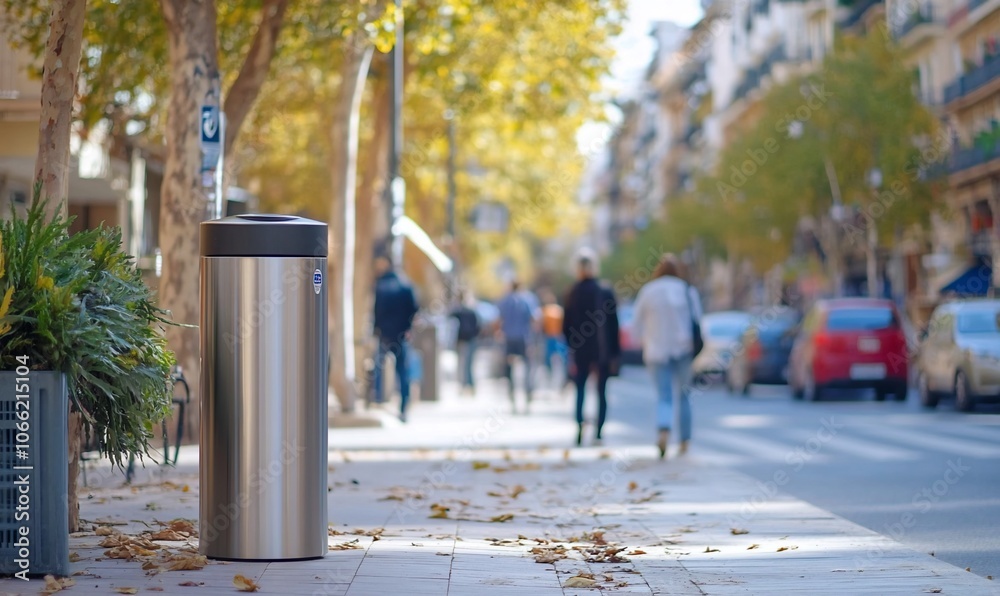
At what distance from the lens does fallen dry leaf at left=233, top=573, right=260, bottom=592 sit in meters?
6.73

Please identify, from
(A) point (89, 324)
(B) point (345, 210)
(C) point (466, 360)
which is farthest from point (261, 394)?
(C) point (466, 360)

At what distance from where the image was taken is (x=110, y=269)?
7.74 m

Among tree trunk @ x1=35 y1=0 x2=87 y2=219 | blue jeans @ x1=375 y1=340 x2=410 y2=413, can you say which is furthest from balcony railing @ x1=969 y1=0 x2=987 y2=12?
tree trunk @ x1=35 y1=0 x2=87 y2=219

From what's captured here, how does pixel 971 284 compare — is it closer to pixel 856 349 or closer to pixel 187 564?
pixel 856 349

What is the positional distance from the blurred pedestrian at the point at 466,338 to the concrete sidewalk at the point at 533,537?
13255 millimetres

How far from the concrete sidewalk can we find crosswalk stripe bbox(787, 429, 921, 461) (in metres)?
1.82

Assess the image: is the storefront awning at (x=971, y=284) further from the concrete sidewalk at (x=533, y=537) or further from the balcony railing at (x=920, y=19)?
the concrete sidewalk at (x=533, y=537)

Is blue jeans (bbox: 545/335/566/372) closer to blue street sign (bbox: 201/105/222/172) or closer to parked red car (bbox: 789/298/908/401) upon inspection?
parked red car (bbox: 789/298/908/401)

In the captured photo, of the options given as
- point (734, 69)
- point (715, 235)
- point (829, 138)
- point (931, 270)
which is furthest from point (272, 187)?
point (734, 69)

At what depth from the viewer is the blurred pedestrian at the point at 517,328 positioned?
26.1 meters

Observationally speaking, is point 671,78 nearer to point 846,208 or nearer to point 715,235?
point 715,235

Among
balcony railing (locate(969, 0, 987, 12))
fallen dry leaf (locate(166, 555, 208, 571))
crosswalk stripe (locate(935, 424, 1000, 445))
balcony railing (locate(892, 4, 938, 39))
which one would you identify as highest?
balcony railing (locate(892, 4, 938, 39))

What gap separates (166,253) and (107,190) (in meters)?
14.1

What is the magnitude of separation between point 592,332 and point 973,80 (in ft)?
128
